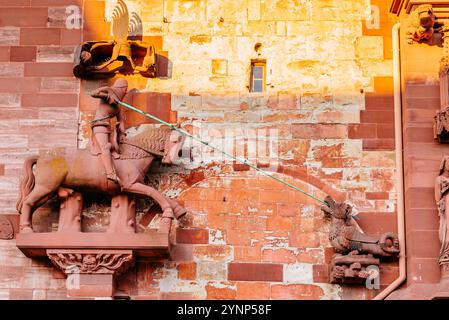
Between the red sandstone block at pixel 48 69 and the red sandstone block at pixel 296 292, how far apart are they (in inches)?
159

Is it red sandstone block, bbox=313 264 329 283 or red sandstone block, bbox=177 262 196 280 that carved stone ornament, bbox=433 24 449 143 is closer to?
red sandstone block, bbox=313 264 329 283

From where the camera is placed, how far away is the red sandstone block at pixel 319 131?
54.5ft

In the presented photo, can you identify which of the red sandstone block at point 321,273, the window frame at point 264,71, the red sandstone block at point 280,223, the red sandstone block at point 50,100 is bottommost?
the red sandstone block at point 321,273

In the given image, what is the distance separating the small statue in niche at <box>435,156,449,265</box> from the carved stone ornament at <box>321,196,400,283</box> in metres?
0.61

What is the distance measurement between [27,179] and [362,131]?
4.40 meters

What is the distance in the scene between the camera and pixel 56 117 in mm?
16766

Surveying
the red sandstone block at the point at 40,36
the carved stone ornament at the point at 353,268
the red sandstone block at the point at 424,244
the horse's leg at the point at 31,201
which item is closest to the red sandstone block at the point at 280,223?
the carved stone ornament at the point at 353,268

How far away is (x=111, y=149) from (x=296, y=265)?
277cm

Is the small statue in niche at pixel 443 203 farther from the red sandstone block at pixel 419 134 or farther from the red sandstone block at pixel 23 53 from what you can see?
the red sandstone block at pixel 23 53

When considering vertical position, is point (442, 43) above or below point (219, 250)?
above

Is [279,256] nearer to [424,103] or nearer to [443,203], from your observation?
[443,203]
